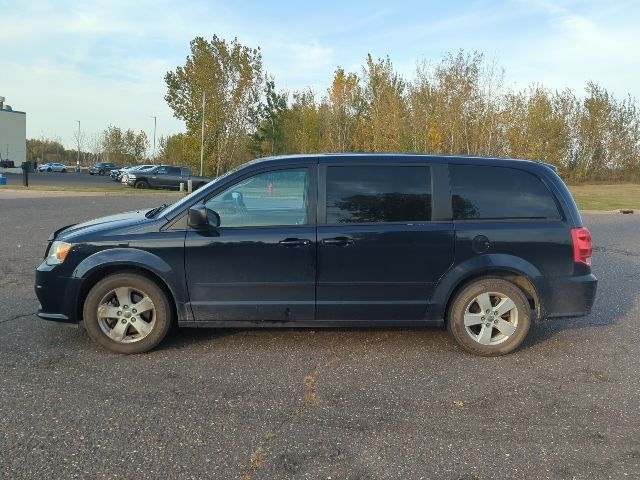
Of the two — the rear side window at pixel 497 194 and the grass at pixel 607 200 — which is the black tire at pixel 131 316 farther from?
the grass at pixel 607 200

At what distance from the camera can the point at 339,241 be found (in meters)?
4.71

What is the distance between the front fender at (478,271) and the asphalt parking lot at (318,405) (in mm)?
550

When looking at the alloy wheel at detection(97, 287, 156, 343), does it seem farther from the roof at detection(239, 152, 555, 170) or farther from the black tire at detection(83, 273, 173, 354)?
the roof at detection(239, 152, 555, 170)

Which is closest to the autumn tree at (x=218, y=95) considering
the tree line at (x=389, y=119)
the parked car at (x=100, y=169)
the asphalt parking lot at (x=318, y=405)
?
the tree line at (x=389, y=119)

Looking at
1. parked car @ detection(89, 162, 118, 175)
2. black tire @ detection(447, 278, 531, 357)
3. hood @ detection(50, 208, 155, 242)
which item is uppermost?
parked car @ detection(89, 162, 118, 175)

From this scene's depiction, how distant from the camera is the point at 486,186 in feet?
16.3

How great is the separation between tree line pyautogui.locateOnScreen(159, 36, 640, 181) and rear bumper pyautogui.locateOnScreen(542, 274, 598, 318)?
24761 mm

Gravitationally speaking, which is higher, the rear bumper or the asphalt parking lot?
the rear bumper

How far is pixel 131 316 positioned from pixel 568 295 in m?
3.93

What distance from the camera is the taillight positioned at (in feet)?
15.9

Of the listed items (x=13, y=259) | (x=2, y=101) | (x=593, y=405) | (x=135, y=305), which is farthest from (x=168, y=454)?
(x=2, y=101)

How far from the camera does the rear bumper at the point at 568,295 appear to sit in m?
4.87

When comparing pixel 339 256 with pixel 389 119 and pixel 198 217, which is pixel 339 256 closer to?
pixel 198 217

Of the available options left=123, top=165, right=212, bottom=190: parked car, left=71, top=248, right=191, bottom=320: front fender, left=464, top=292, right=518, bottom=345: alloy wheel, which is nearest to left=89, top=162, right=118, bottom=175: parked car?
left=123, top=165, right=212, bottom=190: parked car
